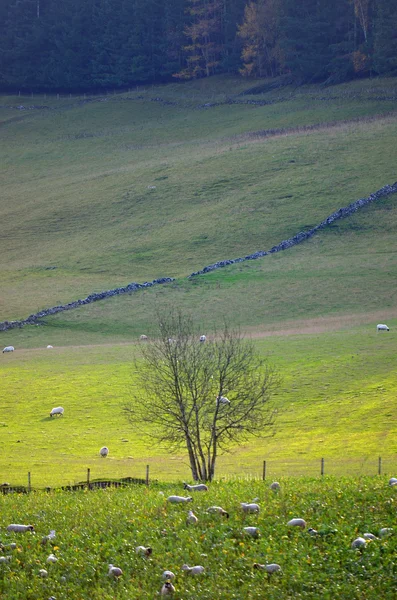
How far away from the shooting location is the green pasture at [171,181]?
2955 inches

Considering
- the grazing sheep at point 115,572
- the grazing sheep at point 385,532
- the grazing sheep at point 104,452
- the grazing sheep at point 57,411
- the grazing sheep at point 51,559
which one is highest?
the grazing sheep at point 385,532

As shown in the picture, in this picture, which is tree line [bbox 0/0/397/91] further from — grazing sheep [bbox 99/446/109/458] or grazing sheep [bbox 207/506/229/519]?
grazing sheep [bbox 207/506/229/519]

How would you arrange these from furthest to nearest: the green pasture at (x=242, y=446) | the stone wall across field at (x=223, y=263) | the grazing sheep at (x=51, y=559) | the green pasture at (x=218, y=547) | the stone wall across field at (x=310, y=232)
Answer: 1. the stone wall across field at (x=310, y=232)
2. the stone wall across field at (x=223, y=263)
3. the green pasture at (x=242, y=446)
4. the grazing sheep at (x=51, y=559)
5. the green pasture at (x=218, y=547)

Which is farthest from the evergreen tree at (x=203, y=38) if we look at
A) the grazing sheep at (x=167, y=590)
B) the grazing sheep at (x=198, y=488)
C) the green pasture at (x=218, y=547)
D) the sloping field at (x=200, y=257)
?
the grazing sheep at (x=167, y=590)

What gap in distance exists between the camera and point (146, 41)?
147 meters

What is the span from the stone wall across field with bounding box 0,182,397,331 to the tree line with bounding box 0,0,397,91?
54.0 m

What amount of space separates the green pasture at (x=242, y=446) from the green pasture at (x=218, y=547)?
8664mm

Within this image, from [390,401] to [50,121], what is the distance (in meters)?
106

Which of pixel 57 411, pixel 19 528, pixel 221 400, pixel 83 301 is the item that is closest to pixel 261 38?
pixel 83 301

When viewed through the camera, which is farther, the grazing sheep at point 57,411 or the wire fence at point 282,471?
the grazing sheep at point 57,411

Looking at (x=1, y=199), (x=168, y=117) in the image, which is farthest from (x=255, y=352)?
(x=168, y=117)

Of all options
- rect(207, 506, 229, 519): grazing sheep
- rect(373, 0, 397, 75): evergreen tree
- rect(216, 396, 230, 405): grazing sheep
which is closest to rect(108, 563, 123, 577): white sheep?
rect(207, 506, 229, 519): grazing sheep

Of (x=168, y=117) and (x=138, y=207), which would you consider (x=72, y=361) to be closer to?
(x=138, y=207)

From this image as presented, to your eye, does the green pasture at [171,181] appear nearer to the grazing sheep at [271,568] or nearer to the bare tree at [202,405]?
the bare tree at [202,405]
